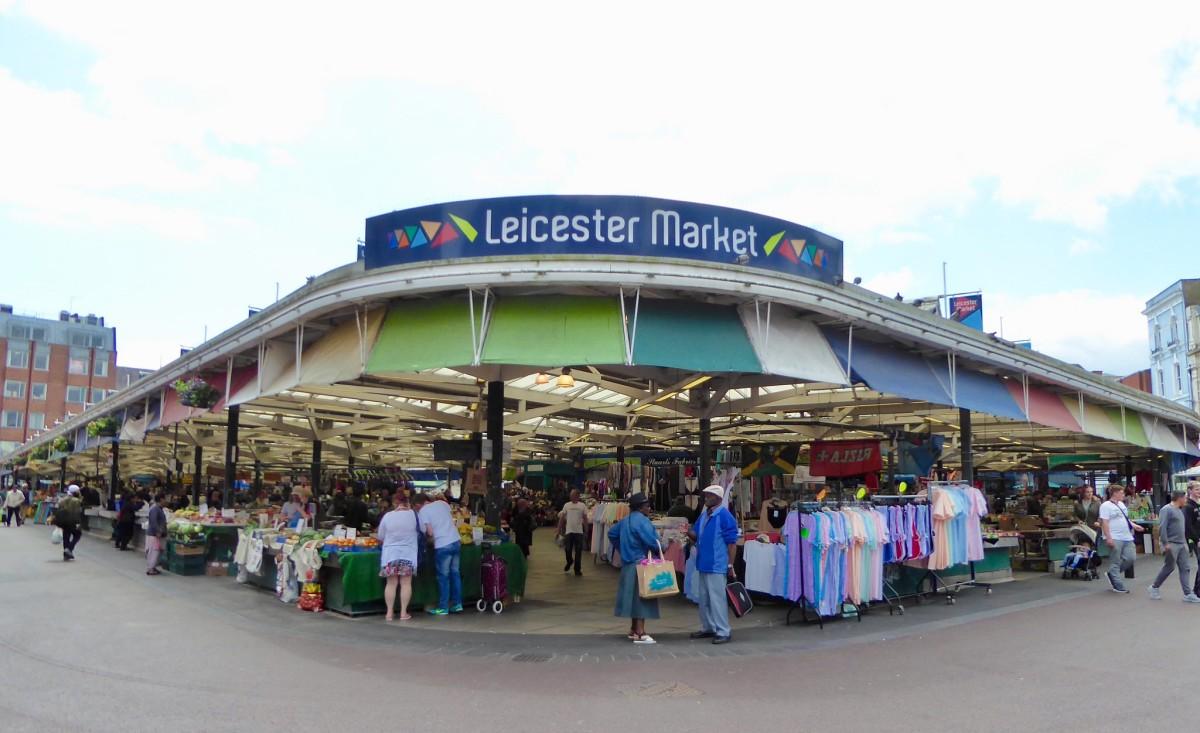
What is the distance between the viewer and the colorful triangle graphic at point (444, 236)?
1033 centimetres

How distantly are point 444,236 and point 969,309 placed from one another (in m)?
15.5

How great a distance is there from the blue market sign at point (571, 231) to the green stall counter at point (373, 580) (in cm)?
410

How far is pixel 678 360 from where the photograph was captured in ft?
31.9

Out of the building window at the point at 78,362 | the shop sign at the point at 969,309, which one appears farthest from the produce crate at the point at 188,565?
the building window at the point at 78,362

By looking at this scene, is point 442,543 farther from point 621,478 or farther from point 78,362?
point 78,362

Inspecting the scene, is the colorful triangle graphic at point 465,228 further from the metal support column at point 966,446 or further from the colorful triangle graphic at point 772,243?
the metal support column at point 966,446

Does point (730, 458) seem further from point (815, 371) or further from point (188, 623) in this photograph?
point (188, 623)

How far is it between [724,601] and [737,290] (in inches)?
146

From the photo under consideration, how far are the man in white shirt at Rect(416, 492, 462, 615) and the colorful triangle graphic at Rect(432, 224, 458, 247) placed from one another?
3494mm

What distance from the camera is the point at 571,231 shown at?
396 inches

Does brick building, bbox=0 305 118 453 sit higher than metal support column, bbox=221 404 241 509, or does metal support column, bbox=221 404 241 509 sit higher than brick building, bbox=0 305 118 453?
brick building, bbox=0 305 118 453

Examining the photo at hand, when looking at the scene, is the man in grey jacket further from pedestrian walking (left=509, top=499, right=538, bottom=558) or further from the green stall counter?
pedestrian walking (left=509, top=499, right=538, bottom=558)

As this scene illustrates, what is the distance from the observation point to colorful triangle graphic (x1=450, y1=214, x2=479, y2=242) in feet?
33.7

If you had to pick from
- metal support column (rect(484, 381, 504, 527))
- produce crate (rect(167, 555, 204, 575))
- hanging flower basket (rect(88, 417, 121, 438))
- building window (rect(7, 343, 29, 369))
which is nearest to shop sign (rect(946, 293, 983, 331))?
metal support column (rect(484, 381, 504, 527))
